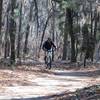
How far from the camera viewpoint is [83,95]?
38.8 feet

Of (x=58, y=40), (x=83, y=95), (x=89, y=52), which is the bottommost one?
(x=58, y=40)

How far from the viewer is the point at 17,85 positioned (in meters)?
16.5

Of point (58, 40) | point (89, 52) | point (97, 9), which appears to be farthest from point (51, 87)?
point (58, 40)

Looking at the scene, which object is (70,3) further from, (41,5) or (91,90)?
(41,5)

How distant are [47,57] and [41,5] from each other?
3806 cm

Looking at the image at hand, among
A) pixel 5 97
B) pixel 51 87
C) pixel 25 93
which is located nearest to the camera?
pixel 5 97

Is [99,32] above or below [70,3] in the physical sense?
below

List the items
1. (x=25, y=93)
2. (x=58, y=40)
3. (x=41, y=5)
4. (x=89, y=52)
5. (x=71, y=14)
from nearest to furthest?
(x=25, y=93) → (x=89, y=52) → (x=71, y=14) → (x=41, y=5) → (x=58, y=40)

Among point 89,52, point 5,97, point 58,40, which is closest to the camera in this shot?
point 5,97

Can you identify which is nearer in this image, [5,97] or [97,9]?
[5,97]

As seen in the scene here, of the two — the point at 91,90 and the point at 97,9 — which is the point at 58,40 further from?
the point at 91,90

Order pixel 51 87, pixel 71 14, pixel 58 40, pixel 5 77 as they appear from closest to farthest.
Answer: pixel 51 87
pixel 5 77
pixel 71 14
pixel 58 40

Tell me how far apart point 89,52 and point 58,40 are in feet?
176

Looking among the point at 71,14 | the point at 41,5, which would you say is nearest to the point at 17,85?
the point at 71,14
